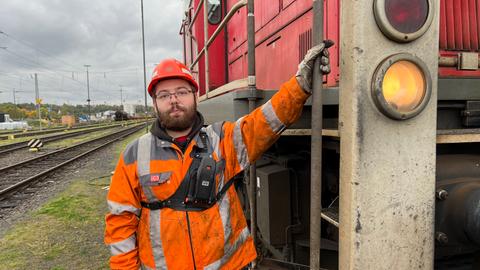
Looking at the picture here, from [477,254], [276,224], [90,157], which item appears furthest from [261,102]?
[90,157]

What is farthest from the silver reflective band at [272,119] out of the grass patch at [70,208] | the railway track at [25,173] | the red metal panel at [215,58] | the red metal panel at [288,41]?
the railway track at [25,173]

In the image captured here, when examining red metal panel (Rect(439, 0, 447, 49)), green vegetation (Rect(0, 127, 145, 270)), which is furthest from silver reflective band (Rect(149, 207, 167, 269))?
green vegetation (Rect(0, 127, 145, 270))

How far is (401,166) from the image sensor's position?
58.6 inches

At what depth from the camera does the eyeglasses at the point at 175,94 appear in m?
2.12

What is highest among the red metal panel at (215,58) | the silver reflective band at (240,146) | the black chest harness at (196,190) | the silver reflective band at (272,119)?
the red metal panel at (215,58)

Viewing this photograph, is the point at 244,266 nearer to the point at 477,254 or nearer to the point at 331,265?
the point at 331,265

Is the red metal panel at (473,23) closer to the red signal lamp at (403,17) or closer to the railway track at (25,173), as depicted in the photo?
the red signal lamp at (403,17)

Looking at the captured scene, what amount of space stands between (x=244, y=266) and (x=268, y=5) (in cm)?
223

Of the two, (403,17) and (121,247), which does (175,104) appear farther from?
(403,17)

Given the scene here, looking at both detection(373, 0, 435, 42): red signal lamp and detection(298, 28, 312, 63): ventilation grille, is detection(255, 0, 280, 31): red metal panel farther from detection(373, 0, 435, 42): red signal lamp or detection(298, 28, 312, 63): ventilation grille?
detection(373, 0, 435, 42): red signal lamp

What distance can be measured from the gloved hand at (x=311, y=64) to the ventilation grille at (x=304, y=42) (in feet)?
2.94

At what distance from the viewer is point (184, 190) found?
1917 millimetres

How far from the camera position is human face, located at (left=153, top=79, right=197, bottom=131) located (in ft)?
6.84

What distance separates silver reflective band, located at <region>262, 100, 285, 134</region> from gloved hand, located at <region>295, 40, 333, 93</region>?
8.4 inches
